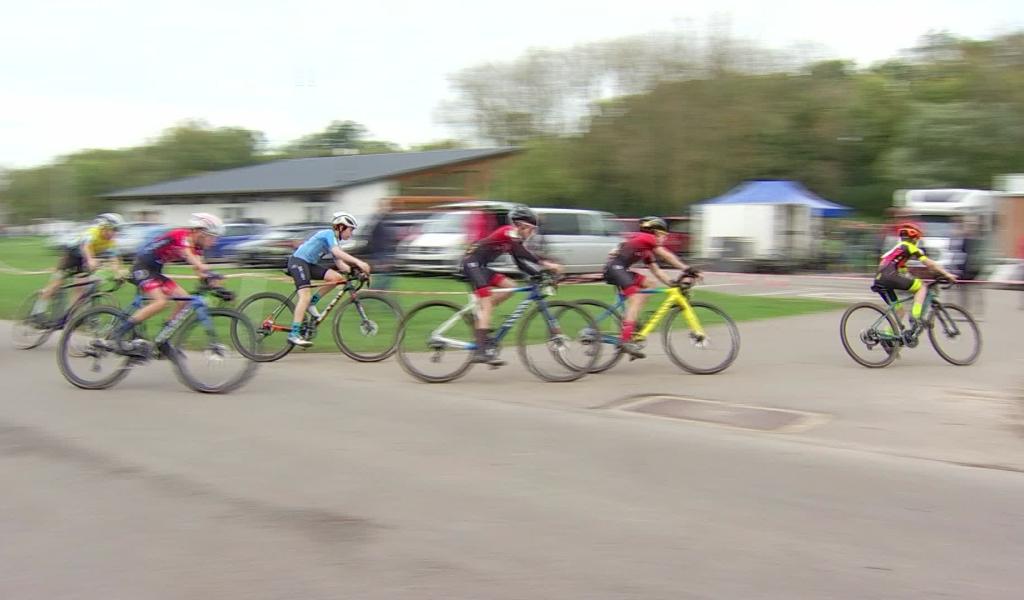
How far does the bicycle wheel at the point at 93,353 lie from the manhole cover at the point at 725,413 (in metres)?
A: 4.66

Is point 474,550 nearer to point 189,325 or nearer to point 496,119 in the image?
point 189,325

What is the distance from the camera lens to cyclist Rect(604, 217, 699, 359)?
9.10m

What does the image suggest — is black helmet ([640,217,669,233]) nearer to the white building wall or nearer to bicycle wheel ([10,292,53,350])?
bicycle wheel ([10,292,53,350])

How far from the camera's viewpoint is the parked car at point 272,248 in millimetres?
25859

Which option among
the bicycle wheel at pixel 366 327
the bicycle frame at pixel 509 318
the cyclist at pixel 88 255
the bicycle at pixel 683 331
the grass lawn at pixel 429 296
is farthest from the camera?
the grass lawn at pixel 429 296

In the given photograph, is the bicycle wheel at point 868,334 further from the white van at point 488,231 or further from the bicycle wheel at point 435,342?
the white van at point 488,231

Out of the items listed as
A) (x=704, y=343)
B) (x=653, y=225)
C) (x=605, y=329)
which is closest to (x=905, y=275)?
(x=704, y=343)

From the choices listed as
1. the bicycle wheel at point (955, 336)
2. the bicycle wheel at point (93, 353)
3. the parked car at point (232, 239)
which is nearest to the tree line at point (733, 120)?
the parked car at point (232, 239)

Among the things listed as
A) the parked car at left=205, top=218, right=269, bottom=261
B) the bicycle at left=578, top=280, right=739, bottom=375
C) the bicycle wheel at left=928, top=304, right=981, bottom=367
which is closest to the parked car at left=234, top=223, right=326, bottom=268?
the parked car at left=205, top=218, right=269, bottom=261

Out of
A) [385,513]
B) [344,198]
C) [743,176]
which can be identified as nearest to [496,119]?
[344,198]

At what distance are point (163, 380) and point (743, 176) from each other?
109ft

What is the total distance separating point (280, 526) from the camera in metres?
4.62

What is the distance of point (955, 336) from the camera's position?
32.6ft

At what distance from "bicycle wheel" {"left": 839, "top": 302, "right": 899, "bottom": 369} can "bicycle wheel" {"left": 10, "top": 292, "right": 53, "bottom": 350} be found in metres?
9.50
